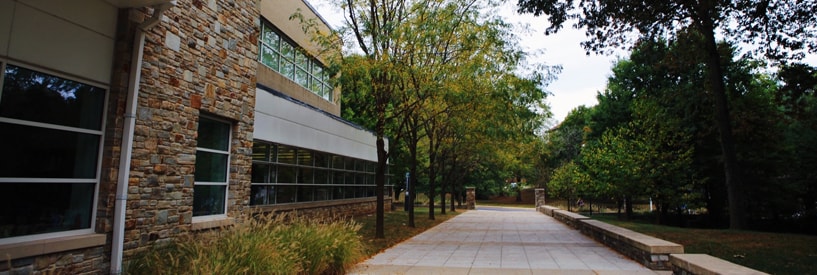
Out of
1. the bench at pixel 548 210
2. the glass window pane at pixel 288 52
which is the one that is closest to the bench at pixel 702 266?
the glass window pane at pixel 288 52

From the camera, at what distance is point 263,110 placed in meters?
12.4

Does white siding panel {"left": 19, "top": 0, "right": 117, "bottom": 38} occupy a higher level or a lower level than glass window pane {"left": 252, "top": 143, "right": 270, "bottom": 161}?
higher

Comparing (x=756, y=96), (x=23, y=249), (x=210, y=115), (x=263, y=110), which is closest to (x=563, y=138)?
(x=756, y=96)

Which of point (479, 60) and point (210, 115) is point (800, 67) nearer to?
point (479, 60)

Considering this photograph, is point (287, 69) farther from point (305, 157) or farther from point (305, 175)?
point (305, 175)

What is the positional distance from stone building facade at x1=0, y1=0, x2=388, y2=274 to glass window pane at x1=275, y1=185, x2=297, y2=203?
16.6 ft

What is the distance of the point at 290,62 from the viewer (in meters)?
15.9

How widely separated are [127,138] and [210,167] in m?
2.23

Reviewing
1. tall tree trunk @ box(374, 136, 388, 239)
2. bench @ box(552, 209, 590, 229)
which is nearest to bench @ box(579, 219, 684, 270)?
bench @ box(552, 209, 590, 229)

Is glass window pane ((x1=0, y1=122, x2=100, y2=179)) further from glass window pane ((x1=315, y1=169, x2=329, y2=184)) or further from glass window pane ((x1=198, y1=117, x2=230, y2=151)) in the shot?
glass window pane ((x1=315, y1=169, x2=329, y2=184))

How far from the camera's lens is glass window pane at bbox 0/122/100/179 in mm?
4676

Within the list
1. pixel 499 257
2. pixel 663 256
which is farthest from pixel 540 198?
pixel 663 256

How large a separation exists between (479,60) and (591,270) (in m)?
7.10

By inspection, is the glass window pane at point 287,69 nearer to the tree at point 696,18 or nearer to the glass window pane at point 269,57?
the glass window pane at point 269,57
